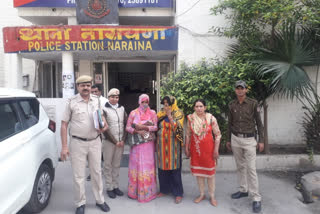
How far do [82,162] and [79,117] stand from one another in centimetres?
58

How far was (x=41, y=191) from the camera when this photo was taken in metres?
3.44

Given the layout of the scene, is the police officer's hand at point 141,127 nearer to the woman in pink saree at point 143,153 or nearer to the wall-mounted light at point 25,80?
the woman in pink saree at point 143,153

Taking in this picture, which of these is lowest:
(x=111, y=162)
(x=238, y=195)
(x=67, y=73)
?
(x=238, y=195)

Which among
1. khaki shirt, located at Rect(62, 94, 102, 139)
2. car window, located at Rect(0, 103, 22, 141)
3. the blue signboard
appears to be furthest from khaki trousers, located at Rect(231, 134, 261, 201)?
the blue signboard

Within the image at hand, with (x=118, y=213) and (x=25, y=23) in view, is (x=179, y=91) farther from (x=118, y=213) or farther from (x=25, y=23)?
(x=25, y=23)

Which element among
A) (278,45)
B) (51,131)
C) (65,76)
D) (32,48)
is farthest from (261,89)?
(32,48)

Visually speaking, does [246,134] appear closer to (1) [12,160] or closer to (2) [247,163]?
(2) [247,163]

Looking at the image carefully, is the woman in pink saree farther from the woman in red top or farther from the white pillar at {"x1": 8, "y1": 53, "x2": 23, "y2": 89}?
the white pillar at {"x1": 8, "y1": 53, "x2": 23, "y2": 89}

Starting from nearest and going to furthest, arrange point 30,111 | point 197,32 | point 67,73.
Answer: point 30,111
point 197,32
point 67,73

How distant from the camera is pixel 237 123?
379 cm

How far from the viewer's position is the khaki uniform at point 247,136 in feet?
11.9

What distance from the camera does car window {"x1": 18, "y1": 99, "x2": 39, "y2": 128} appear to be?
133 inches

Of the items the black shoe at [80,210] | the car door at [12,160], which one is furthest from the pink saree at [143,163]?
the car door at [12,160]

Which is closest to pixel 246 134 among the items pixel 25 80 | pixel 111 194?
pixel 111 194
